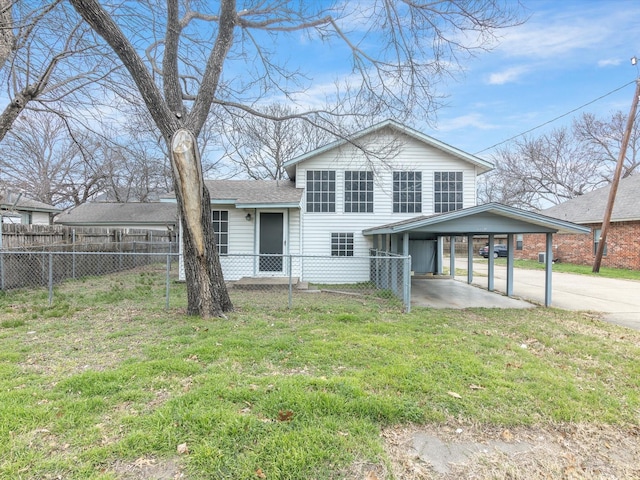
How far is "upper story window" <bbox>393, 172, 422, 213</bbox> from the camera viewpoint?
1191 cm

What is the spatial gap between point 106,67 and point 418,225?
301 inches

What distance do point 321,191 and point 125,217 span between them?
1543 cm

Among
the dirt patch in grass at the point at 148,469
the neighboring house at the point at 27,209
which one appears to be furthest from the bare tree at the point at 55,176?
the dirt patch in grass at the point at 148,469

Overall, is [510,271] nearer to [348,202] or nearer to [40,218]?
[348,202]

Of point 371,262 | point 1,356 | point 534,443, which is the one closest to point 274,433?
point 534,443

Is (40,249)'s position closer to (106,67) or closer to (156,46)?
(106,67)

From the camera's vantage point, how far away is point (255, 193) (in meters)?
11.4

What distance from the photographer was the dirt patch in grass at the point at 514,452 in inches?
87.8

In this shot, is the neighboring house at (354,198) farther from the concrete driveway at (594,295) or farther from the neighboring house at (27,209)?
the neighboring house at (27,209)

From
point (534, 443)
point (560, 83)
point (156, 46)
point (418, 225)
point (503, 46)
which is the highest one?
point (560, 83)

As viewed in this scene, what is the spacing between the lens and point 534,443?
2561 mm

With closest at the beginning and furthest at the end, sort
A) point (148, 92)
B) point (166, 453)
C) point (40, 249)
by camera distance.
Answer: point (166, 453), point (148, 92), point (40, 249)

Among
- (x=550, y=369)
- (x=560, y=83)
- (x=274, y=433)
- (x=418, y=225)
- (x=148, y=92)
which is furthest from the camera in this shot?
(x=560, y=83)

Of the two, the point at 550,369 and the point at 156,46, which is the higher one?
the point at 156,46
